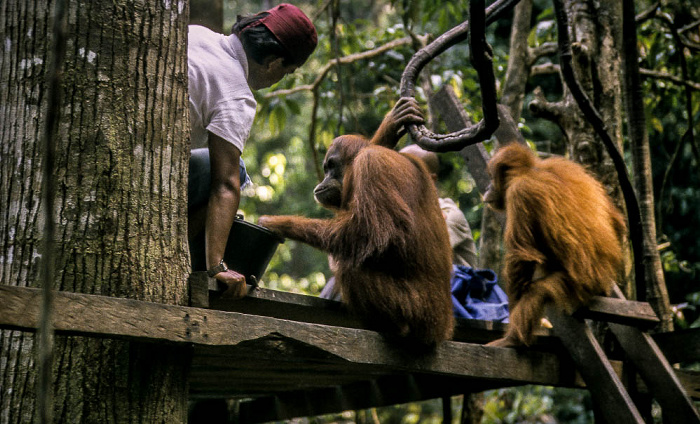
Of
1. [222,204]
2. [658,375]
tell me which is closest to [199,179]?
[222,204]

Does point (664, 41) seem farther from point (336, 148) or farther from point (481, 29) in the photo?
point (481, 29)

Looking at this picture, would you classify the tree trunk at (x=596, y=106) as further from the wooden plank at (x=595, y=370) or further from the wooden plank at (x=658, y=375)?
the wooden plank at (x=595, y=370)

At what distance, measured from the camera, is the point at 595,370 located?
3.69 meters

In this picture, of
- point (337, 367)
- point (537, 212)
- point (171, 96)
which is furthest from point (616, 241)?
point (171, 96)

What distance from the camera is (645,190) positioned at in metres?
4.66

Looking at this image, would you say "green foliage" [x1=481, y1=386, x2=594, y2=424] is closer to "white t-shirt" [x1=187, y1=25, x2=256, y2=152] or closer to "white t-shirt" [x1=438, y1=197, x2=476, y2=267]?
"white t-shirt" [x1=438, y1=197, x2=476, y2=267]

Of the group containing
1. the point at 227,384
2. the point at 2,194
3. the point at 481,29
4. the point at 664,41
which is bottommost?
the point at 227,384

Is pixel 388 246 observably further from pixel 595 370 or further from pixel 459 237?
pixel 459 237

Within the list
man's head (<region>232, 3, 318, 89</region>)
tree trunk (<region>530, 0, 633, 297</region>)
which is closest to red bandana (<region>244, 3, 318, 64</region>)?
man's head (<region>232, 3, 318, 89</region>)

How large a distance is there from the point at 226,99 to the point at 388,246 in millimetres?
988

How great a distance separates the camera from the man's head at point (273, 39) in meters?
3.31

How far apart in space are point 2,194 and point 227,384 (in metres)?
2.27

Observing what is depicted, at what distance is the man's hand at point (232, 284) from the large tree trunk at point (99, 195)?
0.84ft

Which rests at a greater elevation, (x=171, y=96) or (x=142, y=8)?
(x=142, y=8)
